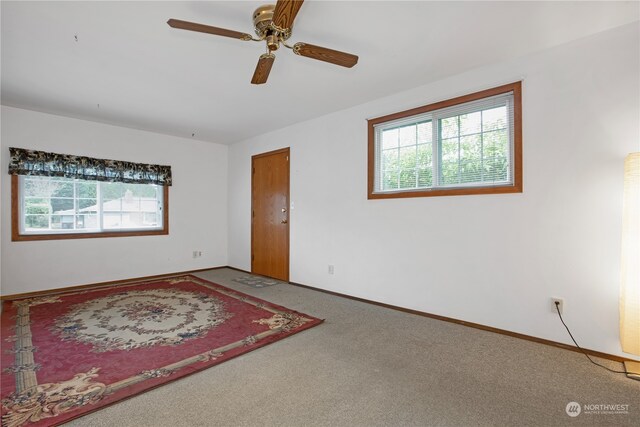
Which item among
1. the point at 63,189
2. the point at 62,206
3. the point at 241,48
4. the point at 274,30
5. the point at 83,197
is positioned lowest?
the point at 62,206

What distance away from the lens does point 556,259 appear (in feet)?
8.21

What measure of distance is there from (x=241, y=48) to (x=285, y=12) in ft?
3.01

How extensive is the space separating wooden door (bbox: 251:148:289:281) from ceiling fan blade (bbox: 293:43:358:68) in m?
2.67

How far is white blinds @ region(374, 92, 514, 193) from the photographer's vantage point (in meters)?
2.83

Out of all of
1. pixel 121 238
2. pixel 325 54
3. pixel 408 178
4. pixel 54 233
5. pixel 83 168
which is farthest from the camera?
pixel 121 238

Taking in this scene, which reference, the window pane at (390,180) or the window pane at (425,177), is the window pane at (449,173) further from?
the window pane at (390,180)

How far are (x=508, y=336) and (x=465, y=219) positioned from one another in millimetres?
1121

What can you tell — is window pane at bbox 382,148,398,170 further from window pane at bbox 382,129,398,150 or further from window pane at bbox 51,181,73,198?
window pane at bbox 51,181,73,198

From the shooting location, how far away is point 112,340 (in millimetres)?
2609

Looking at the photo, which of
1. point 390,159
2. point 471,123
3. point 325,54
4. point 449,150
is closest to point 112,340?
point 325,54

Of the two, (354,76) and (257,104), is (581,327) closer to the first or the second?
(354,76)

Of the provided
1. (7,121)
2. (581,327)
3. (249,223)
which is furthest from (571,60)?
(7,121)

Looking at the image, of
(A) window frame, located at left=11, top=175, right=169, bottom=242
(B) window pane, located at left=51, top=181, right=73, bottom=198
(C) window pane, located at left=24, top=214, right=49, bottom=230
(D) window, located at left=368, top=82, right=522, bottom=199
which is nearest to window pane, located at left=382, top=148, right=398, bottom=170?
(D) window, located at left=368, top=82, right=522, bottom=199

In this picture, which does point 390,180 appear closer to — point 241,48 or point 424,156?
point 424,156
